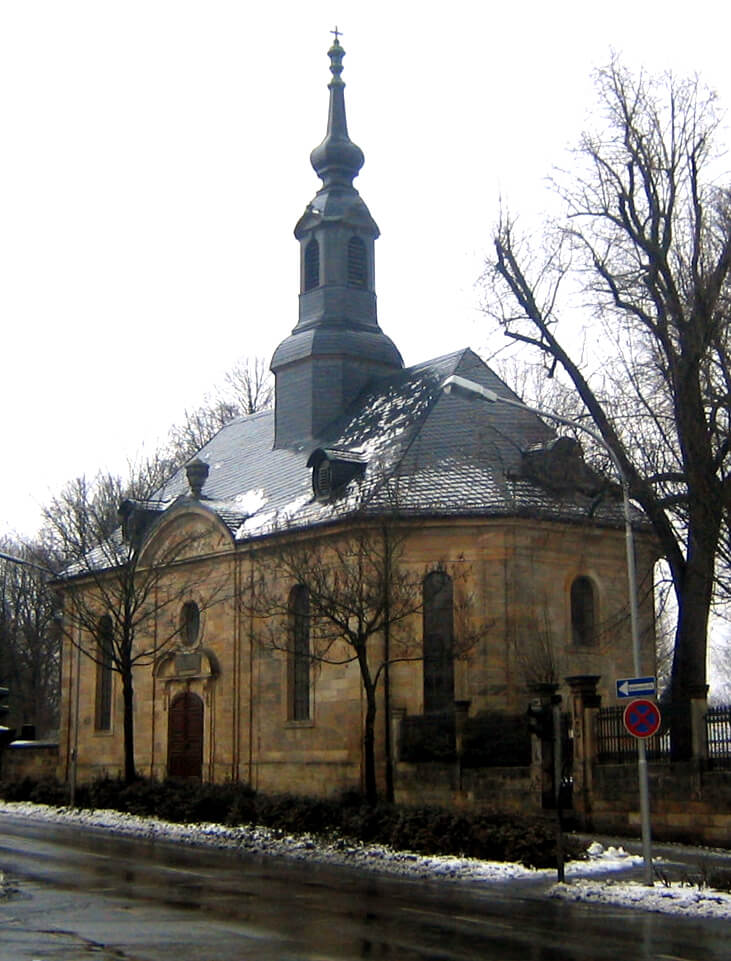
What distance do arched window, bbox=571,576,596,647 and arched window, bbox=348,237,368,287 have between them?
1277cm

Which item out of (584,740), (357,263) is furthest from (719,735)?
(357,263)

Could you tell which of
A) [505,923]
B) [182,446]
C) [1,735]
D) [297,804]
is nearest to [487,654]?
[297,804]

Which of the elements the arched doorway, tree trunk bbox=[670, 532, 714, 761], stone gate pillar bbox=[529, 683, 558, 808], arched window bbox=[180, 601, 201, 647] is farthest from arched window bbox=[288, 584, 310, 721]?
tree trunk bbox=[670, 532, 714, 761]

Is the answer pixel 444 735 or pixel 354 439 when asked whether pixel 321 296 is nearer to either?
pixel 354 439

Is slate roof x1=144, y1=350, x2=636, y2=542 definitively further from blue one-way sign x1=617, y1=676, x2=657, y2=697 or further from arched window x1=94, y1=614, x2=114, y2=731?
blue one-way sign x1=617, y1=676, x2=657, y2=697

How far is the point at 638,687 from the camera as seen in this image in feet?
62.6

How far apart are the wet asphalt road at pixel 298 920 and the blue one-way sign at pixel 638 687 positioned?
3095mm

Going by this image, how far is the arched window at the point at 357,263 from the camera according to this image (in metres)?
41.6

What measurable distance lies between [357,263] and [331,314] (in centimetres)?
201

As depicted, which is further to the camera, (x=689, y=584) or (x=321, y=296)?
(x=321, y=296)

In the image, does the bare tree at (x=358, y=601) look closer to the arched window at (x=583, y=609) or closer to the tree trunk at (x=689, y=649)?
the arched window at (x=583, y=609)

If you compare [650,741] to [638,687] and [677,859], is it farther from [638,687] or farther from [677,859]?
[638,687]

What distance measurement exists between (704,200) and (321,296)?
18.5 m

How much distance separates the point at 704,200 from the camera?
2456cm
